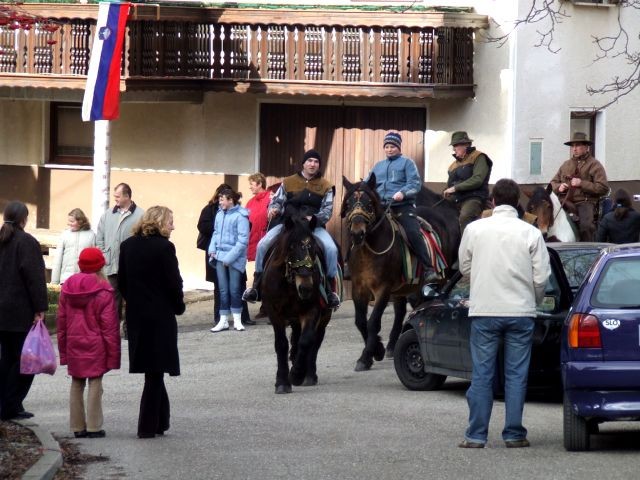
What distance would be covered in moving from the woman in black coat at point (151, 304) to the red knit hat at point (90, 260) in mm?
217

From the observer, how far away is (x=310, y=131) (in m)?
24.0

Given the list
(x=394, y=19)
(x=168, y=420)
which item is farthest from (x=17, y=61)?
(x=168, y=420)

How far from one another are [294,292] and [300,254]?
0.53 meters

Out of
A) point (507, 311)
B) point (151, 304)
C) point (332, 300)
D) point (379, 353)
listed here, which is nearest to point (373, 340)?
point (379, 353)

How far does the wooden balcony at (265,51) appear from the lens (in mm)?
22078

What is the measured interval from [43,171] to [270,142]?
177 inches

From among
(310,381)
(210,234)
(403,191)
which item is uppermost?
(403,191)

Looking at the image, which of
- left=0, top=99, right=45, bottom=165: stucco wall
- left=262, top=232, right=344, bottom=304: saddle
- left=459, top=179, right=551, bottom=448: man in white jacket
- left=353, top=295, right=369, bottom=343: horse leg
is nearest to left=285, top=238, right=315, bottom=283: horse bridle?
left=262, top=232, right=344, bottom=304: saddle

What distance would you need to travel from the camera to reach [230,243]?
2034cm

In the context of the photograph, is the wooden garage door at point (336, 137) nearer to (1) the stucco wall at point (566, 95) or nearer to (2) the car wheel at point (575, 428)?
(1) the stucco wall at point (566, 95)

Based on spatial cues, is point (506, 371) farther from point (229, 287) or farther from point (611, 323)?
point (229, 287)

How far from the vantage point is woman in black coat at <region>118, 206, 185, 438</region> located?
468 inches

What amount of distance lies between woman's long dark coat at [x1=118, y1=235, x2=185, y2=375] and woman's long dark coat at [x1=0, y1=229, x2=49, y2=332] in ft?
4.30

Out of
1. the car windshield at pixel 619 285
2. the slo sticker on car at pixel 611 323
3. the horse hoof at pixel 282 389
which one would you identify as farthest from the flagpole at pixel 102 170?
the slo sticker on car at pixel 611 323
